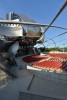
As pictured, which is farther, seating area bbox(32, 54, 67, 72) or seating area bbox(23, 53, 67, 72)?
seating area bbox(23, 53, 67, 72)

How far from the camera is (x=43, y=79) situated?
898 inches

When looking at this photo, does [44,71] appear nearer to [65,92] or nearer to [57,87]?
[57,87]

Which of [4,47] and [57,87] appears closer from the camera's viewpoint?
[57,87]

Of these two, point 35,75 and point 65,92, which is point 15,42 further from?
point 65,92

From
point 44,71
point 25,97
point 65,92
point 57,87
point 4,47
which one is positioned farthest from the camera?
point 4,47

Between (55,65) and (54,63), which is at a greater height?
(55,65)

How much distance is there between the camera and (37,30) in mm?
48719

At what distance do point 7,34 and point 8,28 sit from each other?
1202 millimetres

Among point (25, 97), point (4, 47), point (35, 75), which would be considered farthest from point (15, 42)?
point (25, 97)

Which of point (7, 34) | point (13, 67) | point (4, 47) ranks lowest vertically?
point (13, 67)

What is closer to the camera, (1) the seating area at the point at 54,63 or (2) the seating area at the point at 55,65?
(2) the seating area at the point at 55,65

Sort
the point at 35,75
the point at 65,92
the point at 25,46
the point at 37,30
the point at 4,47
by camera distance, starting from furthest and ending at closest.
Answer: the point at 25,46, the point at 37,30, the point at 4,47, the point at 35,75, the point at 65,92

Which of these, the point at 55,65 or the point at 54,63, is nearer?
the point at 55,65

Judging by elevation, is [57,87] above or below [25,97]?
below
